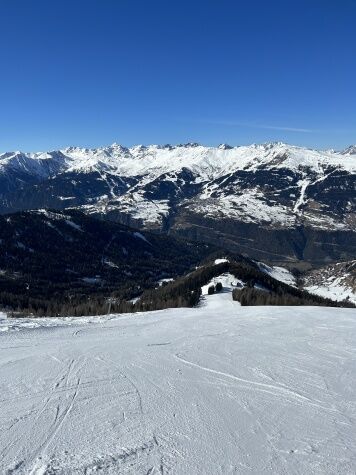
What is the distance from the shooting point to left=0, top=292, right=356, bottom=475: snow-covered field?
15055mm

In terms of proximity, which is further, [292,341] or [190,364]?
[292,341]

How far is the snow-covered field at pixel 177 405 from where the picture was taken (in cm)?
1505

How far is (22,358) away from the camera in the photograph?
28547 millimetres

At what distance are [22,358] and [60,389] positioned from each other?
26.0ft

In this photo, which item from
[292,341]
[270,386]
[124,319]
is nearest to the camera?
[270,386]

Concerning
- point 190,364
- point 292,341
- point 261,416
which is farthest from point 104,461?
point 292,341

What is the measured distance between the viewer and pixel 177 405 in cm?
2027

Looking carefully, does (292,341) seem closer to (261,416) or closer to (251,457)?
(261,416)

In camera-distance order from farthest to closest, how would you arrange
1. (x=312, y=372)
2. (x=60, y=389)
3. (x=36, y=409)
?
(x=312, y=372)
(x=60, y=389)
(x=36, y=409)

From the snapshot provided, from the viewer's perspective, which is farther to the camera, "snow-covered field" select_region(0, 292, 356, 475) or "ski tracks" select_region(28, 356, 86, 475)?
"snow-covered field" select_region(0, 292, 356, 475)

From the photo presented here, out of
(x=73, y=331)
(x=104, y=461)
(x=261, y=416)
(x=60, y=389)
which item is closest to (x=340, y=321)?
(x=73, y=331)

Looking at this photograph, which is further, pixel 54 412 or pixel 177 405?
pixel 177 405

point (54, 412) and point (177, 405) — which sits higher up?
point (54, 412)

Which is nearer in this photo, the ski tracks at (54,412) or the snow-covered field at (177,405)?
the ski tracks at (54,412)
